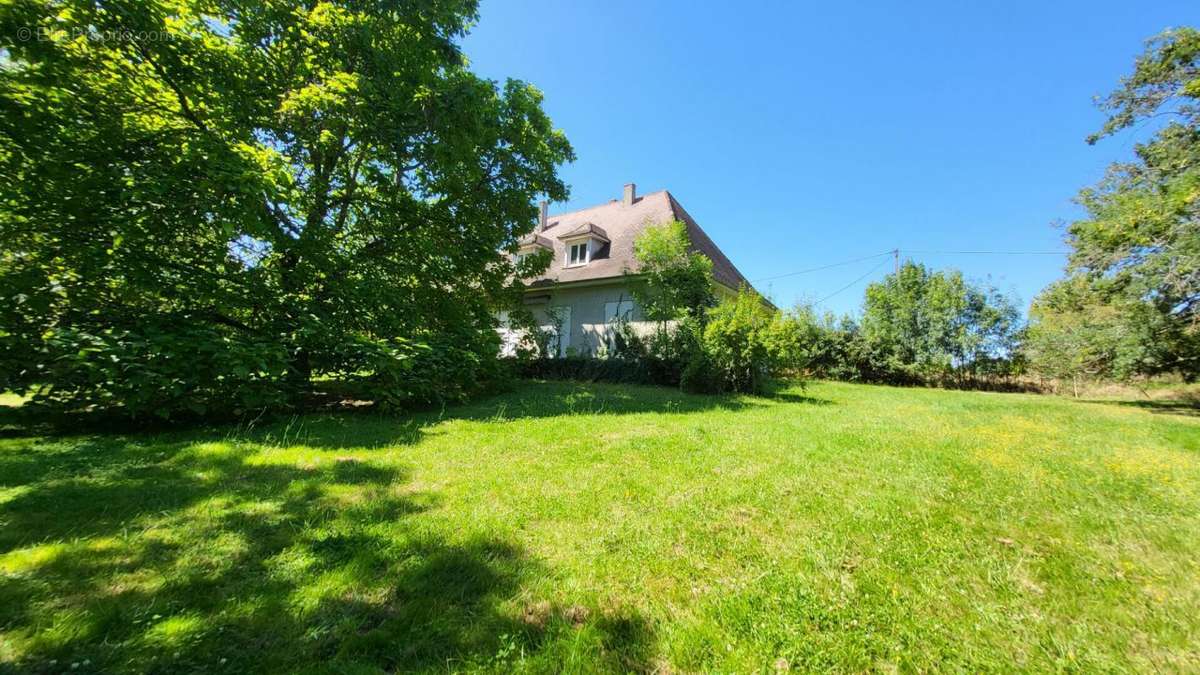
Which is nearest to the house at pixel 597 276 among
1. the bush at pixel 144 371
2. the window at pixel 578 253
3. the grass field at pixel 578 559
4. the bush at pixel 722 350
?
the window at pixel 578 253

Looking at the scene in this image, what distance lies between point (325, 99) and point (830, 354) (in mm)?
20765

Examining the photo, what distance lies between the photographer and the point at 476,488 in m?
3.46

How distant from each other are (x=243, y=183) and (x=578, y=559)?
670 centimetres

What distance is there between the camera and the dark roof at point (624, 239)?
15.9 metres

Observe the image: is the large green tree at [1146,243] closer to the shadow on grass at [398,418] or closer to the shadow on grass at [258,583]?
the shadow on grass at [398,418]

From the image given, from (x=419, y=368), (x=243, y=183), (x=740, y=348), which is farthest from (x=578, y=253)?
(x=243, y=183)

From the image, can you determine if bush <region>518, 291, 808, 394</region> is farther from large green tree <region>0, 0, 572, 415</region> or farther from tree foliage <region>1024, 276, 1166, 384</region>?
tree foliage <region>1024, 276, 1166, 384</region>

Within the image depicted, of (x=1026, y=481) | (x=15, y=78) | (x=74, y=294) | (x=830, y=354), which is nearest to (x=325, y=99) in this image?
(x=15, y=78)

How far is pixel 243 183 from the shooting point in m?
5.58

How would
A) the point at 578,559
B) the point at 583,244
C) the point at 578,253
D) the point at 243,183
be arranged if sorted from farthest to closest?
the point at 578,253 < the point at 583,244 < the point at 243,183 < the point at 578,559

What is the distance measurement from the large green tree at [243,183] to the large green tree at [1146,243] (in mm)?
16473

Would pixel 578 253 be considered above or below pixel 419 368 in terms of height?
above

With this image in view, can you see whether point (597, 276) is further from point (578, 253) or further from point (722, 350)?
point (722, 350)

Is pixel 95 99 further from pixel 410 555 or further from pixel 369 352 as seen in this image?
pixel 410 555
